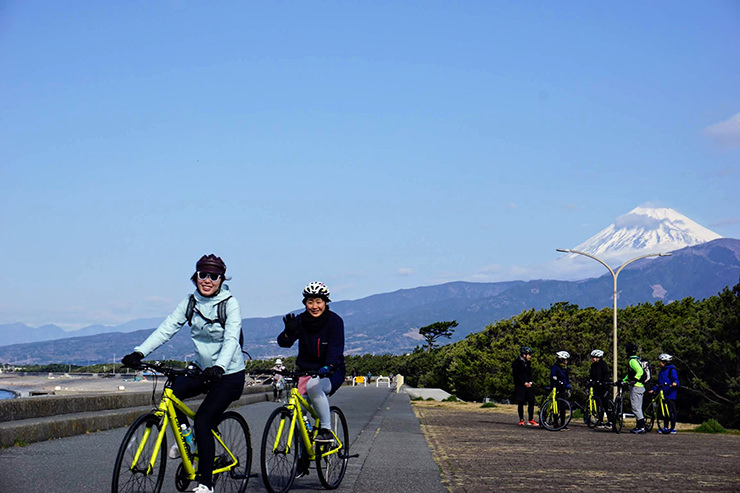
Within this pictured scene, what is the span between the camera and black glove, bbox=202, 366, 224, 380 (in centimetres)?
660

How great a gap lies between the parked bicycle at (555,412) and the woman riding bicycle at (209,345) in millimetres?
13469

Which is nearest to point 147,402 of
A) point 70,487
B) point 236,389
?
point 70,487

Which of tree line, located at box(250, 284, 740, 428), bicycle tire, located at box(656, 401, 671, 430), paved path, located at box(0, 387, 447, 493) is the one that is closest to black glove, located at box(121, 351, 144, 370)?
paved path, located at box(0, 387, 447, 493)

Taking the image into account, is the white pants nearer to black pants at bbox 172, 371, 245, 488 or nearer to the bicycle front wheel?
black pants at bbox 172, 371, 245, 488

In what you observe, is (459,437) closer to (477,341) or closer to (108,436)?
(108,436)

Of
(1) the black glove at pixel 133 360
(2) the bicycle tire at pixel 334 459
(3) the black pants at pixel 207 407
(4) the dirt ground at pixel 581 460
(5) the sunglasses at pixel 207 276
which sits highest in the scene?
(5) the sunglasses at pixel 207 276

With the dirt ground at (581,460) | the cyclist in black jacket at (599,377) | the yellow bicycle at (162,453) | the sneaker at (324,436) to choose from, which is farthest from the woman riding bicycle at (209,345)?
the cyclist in black jacket at (599,377)

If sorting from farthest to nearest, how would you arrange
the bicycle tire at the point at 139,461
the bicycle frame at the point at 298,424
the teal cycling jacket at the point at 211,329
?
the bicycle frame at the point at 298,424 < the teal cycling jacket at the point at 211,329 < the bicycle tire at the point at 139,461

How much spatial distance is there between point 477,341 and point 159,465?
76.1 meters

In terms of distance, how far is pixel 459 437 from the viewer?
55.3 feet

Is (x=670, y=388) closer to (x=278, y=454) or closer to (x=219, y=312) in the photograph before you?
(x=278, y=454)

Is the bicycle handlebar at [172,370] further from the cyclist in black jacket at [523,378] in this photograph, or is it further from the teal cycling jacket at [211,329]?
the cyclist in black jacket at [523,378]

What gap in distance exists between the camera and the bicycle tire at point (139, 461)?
6230 millimetres

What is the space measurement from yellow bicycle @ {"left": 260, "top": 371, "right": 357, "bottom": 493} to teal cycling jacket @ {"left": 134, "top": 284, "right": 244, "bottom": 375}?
33.3 inches
